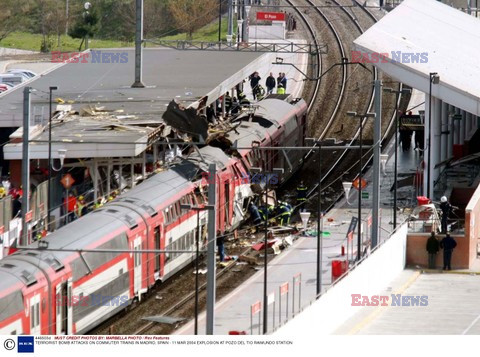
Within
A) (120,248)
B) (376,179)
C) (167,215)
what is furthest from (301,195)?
(120,248)

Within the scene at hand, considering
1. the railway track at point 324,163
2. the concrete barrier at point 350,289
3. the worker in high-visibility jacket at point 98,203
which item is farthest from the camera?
the worker in high-visibility jacket at point 98,203

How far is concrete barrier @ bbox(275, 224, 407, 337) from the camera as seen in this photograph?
43219 millimetres

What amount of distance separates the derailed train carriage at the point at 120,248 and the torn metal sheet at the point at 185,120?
72 cm

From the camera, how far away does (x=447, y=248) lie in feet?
182

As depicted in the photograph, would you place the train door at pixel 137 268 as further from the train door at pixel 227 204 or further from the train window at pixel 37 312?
the train door at pixel 227 204

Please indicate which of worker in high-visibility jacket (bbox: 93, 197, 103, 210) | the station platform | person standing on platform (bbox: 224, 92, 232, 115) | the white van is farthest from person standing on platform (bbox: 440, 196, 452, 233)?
the white van

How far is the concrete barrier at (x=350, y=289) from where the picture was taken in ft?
142

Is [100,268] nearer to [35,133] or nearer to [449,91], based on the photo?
[35,133]

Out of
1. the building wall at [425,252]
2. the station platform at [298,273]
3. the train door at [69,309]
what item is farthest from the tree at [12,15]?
the train door at [69,309]

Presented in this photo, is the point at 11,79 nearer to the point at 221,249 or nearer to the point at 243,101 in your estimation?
the point at 243,101

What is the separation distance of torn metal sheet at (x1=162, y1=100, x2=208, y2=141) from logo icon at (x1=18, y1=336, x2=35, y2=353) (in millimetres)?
21237

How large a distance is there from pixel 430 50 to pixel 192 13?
4764 cm

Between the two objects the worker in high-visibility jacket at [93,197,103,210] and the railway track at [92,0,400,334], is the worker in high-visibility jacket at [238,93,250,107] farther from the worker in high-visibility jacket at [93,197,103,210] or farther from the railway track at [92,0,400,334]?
the worker in high-visibility jacket at [93,197,103,210]

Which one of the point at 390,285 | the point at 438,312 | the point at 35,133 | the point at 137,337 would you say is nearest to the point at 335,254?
the point at 390,285
